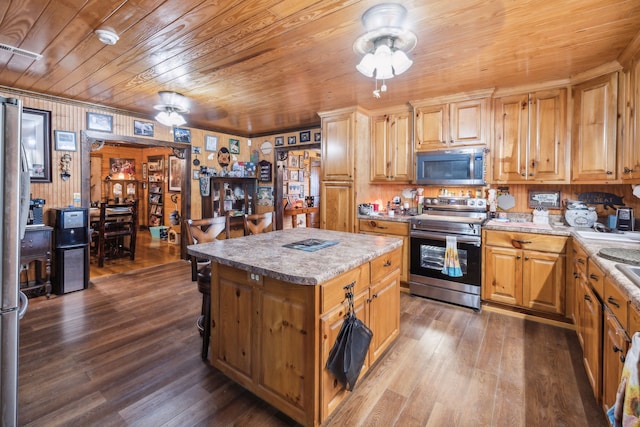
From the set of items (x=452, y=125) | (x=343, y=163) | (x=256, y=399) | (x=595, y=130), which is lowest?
(x=256, y=399)

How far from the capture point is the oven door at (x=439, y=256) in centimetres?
318

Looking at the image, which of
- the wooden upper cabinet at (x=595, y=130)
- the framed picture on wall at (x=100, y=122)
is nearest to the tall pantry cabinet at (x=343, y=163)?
the wooden upper cabinet at (x=595, y=130)

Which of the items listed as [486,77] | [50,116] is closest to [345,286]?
[486,77]

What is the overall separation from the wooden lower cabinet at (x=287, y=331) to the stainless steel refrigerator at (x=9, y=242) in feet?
3.06

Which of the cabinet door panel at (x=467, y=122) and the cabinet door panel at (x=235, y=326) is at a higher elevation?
the cabinet door panel at (x=467, y=122)

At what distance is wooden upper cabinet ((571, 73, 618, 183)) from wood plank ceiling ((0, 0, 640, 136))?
0.72 ft

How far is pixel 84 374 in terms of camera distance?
82.1 inches

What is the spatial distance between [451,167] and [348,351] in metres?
2.69

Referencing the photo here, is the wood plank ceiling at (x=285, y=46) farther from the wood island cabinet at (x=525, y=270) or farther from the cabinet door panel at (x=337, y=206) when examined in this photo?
the wood island cabinet at (x=525, y=270)

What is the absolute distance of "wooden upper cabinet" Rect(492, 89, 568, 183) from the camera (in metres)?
3.03

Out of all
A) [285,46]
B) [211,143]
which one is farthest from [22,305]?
[211,143]

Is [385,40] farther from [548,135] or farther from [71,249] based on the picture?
[71,249]

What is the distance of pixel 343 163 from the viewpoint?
407 centimetres

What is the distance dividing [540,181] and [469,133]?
0.87 metres
